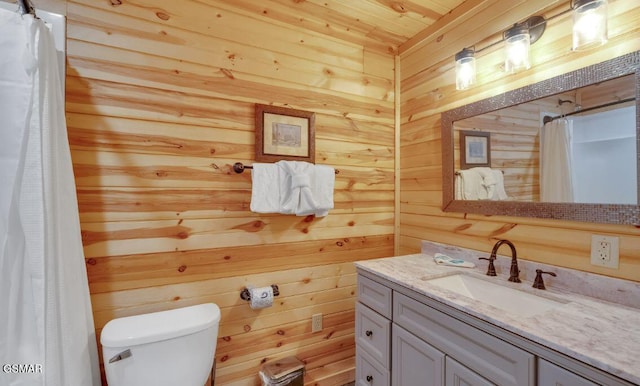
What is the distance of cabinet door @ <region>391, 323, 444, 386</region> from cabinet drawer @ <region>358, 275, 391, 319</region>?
9 centimetres

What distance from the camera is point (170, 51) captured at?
1.44 m

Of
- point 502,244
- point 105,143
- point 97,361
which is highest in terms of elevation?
point 105,143

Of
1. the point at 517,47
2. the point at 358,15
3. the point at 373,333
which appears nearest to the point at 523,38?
the point at 517,47

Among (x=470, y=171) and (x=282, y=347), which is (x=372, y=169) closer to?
(x=470, y=171)

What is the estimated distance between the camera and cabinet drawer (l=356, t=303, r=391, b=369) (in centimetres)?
135

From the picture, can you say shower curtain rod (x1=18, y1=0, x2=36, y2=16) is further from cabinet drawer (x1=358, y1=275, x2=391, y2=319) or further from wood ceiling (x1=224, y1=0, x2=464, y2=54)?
cabinet drawer (x1=358, y1=275, x2=391, y2=319)

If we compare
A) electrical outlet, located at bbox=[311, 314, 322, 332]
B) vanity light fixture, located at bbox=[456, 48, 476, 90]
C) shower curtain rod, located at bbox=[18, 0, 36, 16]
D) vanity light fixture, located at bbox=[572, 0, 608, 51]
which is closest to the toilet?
electrical outlet, located at bbox=[311, 314, 322, 332]

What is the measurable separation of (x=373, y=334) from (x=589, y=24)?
162 cm

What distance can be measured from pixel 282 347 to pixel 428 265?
1.01 m

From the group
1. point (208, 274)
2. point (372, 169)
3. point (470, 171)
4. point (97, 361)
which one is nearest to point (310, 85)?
point (372, 169)

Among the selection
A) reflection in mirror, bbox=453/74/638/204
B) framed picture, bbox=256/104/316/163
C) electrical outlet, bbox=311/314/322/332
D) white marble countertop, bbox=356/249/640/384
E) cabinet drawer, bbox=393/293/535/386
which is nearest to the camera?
white marble countertop, bbox=356/249/640/384

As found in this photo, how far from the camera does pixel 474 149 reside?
158 centimetres

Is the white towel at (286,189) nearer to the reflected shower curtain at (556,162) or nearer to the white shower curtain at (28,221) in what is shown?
the white shower curtain at (28,221)

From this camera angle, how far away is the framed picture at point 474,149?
4.96 ft
